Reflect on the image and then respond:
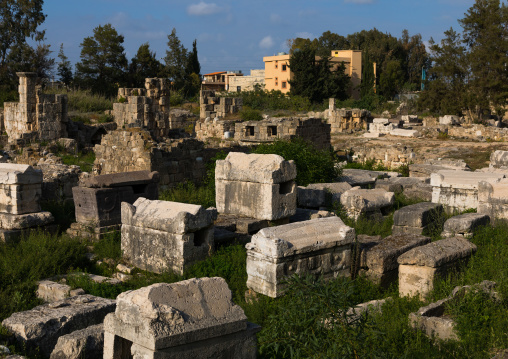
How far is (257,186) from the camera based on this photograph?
334 inches

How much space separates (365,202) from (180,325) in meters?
5.96

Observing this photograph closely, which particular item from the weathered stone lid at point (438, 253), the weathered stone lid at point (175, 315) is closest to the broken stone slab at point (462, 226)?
the weathered stone lid at point (438, 253)

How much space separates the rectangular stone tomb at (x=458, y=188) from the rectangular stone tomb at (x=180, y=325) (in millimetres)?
6031

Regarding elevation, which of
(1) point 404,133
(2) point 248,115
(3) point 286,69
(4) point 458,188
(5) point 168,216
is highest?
(3) point 286,69

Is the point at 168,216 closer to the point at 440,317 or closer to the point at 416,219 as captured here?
the point at 440,317

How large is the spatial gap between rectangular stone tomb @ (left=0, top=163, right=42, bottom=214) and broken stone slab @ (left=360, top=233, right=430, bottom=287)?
17.0ft

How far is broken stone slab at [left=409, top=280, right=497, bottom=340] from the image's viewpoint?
521 cm

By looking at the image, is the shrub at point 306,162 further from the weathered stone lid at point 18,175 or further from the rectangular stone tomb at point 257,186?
the weathered stone lid at point 18,175

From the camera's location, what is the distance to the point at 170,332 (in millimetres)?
3953

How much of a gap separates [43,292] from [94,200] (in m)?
2.29

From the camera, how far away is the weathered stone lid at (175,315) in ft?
13.0

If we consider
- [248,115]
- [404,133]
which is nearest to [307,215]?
[248,115]

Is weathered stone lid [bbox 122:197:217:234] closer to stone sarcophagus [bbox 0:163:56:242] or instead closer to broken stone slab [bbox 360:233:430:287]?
stone sarcophagus [bbox 0:163:56:242]

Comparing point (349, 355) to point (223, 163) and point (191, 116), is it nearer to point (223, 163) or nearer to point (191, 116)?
point (223, 163)
